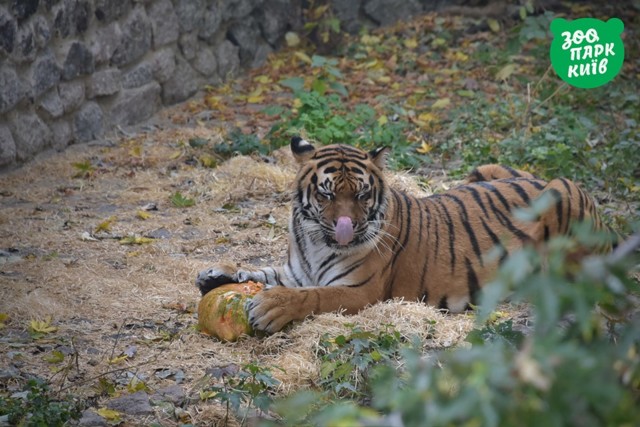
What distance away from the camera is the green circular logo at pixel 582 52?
673 cm

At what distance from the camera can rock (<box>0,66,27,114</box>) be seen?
736 cm

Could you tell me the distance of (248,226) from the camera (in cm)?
686

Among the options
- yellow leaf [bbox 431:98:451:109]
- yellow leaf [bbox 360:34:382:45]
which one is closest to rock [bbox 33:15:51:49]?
yellow leaf [bbox 431:98:451:109]

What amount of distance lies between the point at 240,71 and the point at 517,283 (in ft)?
31.1

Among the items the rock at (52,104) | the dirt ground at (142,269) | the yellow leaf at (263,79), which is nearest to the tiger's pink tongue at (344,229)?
the dirt ground at (142,269)

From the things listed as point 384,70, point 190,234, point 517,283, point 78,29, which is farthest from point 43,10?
point 517,283

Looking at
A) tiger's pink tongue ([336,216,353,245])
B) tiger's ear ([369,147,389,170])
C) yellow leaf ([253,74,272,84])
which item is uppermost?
tiger's ear ([369,147,389,170])

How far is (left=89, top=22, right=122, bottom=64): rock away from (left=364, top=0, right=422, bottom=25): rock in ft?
12.3

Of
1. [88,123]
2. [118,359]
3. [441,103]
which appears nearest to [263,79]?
[441,103]

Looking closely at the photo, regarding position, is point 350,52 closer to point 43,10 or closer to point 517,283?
point 43,10

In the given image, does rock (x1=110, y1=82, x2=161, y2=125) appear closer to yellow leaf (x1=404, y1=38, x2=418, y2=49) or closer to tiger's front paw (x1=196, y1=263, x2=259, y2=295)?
yellow leaf (x1=404, y1=38, x2=418, y2=49)

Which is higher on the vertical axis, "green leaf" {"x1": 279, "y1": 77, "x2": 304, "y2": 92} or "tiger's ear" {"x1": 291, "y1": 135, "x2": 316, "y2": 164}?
"tiger's ear" {"x1": 291, "y1": 135, "x2": 316, "y2": 164}

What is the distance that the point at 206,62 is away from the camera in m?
10.2

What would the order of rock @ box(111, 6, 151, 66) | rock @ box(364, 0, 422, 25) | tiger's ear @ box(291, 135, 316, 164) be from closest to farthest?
tiger's ear @ box(291, 135, 316, 164) < rock @ box(111, 6, 151, 66) < rock @ box(364, 0, 422, 25)
